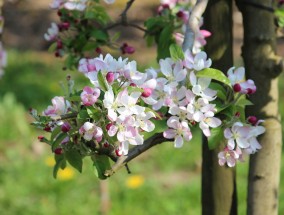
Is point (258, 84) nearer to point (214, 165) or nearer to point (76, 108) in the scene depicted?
point (214, 165)

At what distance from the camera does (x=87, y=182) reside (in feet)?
14.3

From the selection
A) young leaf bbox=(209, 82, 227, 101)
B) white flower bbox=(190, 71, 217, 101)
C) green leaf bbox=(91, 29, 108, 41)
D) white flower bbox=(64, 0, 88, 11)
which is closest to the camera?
white flower bbox=(190, 71, 217, 101)

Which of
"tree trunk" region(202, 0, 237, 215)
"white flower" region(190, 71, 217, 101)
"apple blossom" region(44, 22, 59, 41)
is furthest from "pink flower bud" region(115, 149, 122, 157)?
"apple blossom" region(44, 22, 59, 41)

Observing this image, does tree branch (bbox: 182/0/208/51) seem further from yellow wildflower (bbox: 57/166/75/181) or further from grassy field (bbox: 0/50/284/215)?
yellow wildflower (bbox: 57/166/75/181)

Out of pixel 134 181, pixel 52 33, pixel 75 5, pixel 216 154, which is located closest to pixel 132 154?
pixel 216 154

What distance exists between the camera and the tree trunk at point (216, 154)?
2.10 meters

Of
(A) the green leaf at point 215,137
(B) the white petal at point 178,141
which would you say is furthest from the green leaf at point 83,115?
(A) the green leaf at point 215,137

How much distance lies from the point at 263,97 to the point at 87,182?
2.40 m

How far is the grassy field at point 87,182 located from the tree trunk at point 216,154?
5.09 ft

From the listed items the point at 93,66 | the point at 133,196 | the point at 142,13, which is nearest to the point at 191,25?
the point at 93,66

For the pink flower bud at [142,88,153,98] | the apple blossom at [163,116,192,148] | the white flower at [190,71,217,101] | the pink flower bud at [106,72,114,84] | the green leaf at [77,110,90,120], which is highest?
the pink flower bud at [106,72,114,84]

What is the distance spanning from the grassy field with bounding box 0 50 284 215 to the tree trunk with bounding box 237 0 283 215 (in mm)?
1592

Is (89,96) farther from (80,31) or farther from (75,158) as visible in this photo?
(80,31)

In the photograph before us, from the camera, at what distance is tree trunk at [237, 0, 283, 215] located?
82.9 inches
